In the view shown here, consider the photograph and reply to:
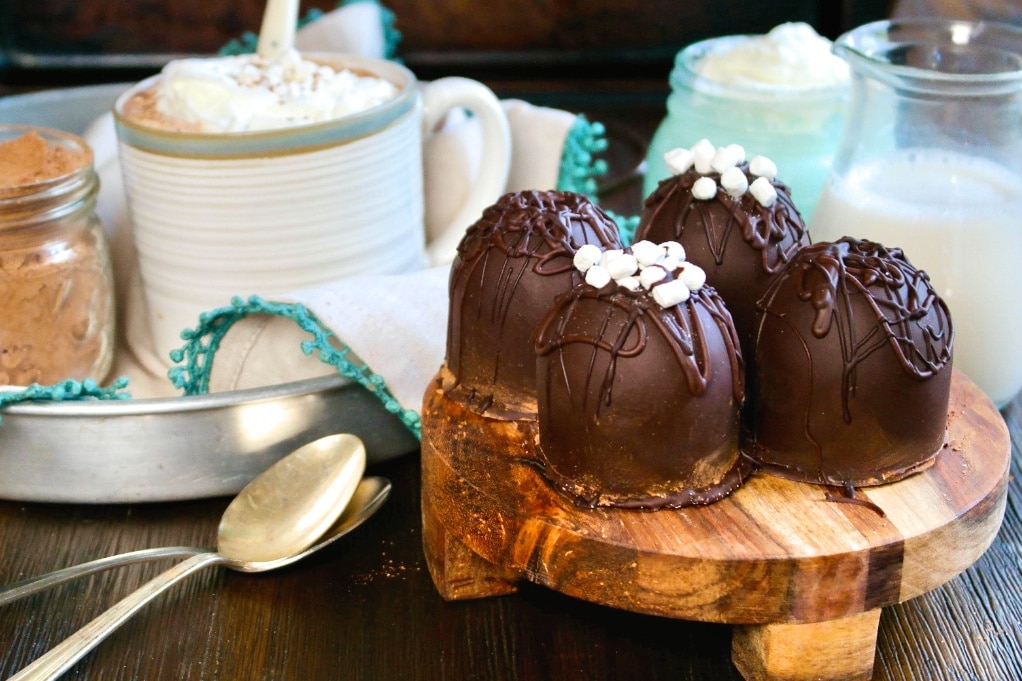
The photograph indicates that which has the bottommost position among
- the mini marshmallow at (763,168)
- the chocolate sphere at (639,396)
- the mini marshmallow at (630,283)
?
the chocolate sphere at (639,396)

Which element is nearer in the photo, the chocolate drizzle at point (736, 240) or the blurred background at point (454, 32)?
the chocolate drizzle at point (736, 240)

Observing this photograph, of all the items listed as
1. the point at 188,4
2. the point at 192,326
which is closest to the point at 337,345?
the point at 192,326

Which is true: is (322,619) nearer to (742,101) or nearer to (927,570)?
(927,570)

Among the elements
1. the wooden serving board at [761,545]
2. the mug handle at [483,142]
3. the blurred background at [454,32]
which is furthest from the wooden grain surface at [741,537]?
the blurred background at [454,32]

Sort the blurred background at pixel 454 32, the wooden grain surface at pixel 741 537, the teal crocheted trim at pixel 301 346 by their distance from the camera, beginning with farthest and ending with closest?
the blurred background at pixel 454 32 < the teal crocheted trim at pixel 301 346 < the wooden grain surface at pixel 741 537

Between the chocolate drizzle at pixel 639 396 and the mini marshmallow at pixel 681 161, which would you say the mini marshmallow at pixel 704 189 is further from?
the chocolate drizzle at pixel 639 396

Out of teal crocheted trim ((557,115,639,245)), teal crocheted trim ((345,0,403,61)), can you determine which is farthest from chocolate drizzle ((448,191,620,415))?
teal crocheted trim ((345,0,403,61))

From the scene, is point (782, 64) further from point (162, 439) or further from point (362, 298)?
point (162, 439)

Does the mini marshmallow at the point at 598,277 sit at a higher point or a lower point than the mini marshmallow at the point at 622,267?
lower

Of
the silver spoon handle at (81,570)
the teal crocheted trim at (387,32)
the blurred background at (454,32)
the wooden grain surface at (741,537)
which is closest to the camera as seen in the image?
the wooden grain surface at (741,537)
